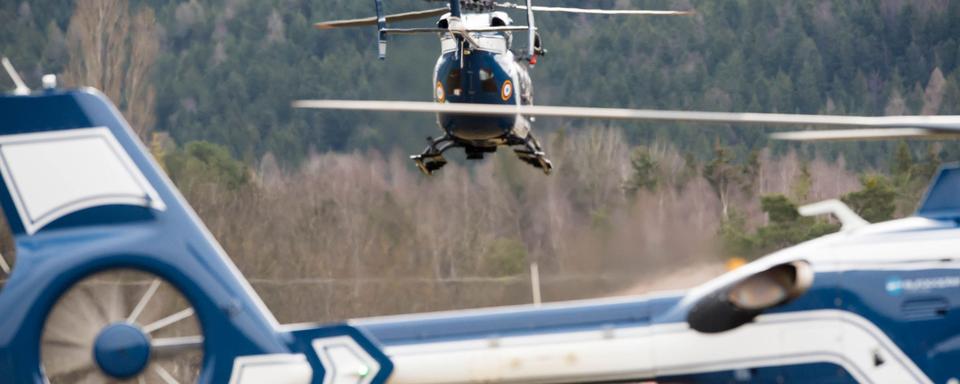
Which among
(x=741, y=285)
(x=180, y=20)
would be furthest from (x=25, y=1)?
(x=741, y=285)

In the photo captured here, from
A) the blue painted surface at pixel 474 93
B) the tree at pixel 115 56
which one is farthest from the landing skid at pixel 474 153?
the tree at pixel 115 56

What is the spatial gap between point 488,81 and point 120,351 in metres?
8.54

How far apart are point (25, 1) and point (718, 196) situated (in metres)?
9.79

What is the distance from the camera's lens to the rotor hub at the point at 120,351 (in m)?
8.97

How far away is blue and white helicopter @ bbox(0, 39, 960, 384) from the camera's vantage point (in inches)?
358

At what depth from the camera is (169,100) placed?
21594 mm

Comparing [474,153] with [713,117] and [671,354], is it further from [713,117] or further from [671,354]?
[713,117]

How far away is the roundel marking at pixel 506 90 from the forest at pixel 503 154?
867 mm

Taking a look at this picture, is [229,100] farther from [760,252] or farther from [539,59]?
[760,252]

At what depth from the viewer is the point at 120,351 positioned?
8984 millimetres

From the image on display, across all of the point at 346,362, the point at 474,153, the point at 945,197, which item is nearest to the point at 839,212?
the point at 945,197

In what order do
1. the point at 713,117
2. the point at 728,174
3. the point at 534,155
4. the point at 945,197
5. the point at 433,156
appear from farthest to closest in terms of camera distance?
1. the point at 728,174
2. the point at 433,156
3. the point at 534,155
4. the point at 945,197
5. the point at 713,117

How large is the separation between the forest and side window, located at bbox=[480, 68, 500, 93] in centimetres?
105

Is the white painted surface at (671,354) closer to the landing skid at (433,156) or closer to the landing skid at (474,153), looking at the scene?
the landing skid at (474,153)
